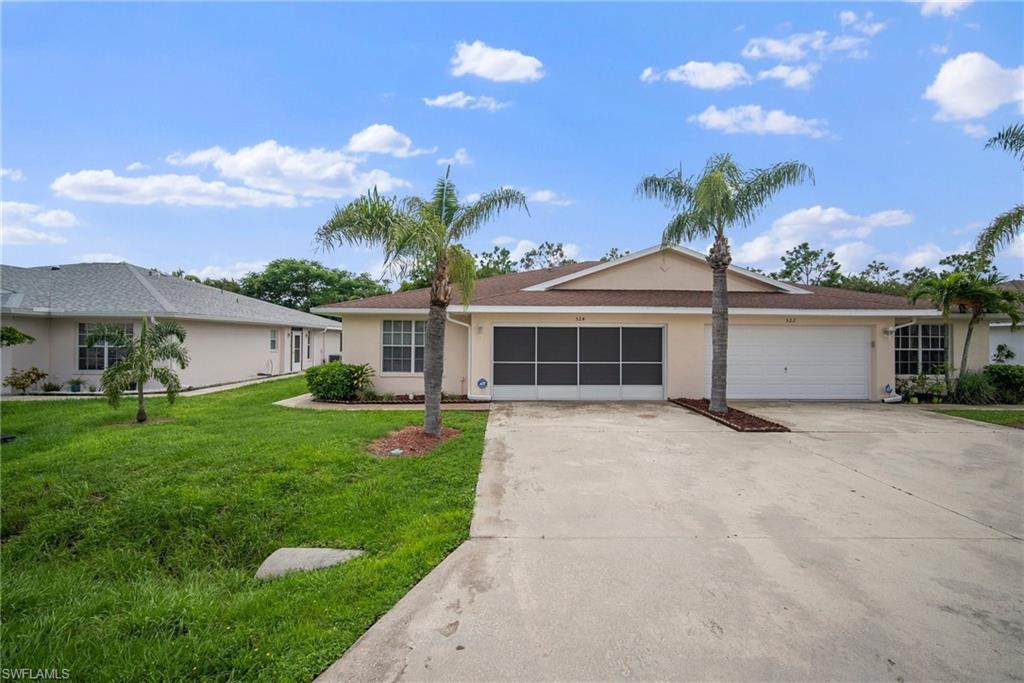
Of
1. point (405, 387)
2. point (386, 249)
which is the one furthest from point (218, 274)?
point (386, 249)

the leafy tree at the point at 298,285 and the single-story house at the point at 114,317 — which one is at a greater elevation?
the leafy tree at the point at 298,285

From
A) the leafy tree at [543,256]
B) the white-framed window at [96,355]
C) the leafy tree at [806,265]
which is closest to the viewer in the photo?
the white-framed window at [96,355]

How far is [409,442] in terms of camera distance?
25.7 feet

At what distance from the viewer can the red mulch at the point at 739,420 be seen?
900cm

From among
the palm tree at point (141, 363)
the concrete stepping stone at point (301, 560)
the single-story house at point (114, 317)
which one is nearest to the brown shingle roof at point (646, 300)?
the palm tree at point (141, 363)

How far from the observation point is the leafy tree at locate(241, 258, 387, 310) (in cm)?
3981

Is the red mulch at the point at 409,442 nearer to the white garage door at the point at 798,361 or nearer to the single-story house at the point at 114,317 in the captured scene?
the white garage door at the point at 798,361

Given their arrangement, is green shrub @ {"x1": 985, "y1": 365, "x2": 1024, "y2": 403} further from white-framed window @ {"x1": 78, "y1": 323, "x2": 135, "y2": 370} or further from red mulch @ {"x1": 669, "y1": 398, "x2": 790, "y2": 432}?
white-framed window @ {"x1": 78, "y1": 323, "x2": 135, "y2": 370}

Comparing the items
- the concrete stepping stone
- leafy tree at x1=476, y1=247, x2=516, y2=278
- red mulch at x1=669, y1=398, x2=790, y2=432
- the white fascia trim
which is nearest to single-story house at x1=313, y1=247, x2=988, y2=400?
the white fascia trim

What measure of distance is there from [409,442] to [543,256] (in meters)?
38.0

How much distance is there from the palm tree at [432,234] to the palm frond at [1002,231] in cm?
1054

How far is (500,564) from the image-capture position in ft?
12.4

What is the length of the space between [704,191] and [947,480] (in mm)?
6915

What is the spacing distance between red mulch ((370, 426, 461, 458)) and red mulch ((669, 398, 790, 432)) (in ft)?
18.7
